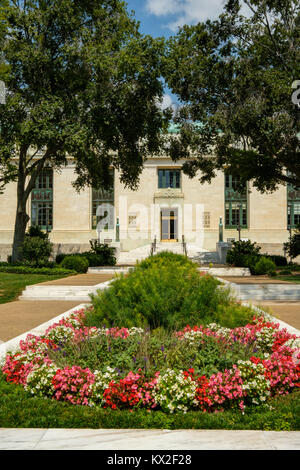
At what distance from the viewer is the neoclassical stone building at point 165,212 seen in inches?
1670

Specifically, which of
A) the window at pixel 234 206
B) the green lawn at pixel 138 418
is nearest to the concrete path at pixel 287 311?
the green lawn at pixel 138 418

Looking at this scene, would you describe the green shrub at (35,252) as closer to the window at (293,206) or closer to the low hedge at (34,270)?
the low hedge at (34,270)

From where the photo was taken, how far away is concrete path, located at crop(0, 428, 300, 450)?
3.13 metres

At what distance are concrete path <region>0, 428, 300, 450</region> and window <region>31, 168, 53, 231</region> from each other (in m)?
42.3

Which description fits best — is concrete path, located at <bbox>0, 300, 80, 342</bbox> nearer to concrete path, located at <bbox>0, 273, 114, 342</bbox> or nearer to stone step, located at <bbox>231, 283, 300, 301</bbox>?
concrete path, located at <bbox>0, 273, 114, 342</bbox>

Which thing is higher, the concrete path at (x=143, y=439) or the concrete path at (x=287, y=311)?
the concrete path at (x=143, y=439)

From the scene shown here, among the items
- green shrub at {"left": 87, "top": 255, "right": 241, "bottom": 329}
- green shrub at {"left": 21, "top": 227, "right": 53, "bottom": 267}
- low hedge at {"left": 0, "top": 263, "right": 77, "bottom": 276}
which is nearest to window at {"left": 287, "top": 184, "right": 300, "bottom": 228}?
green shrub at {"left": 21, "top": 227, "right": 53, "bottom": 267}

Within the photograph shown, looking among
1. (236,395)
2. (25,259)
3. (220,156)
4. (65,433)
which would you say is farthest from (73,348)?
(220,156)

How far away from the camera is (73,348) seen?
16.6 feet

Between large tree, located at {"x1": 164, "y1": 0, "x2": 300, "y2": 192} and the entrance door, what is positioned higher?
large tree, located at {"x1": 164, "y1": 0, "x2": 300, "y2": 192}

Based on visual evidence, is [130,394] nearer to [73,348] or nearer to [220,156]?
[73,348]

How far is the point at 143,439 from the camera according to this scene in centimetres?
329

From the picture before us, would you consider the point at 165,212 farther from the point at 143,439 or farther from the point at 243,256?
the point at 143,439

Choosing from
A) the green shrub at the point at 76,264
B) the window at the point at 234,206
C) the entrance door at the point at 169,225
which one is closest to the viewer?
the green shrub at the point at 76,264
